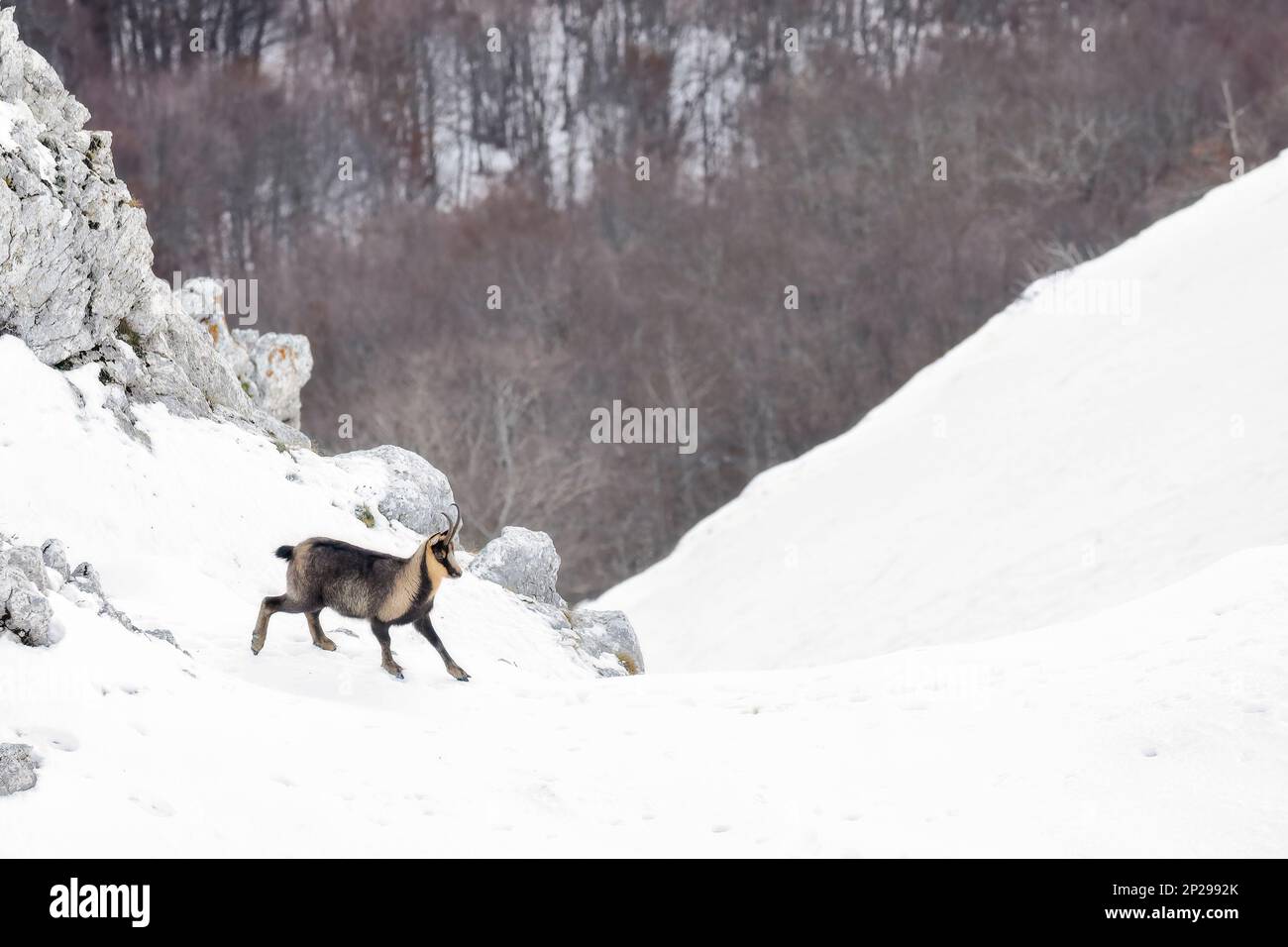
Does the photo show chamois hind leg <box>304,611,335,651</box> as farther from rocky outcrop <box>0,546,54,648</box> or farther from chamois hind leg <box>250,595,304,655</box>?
rocky outcrop <box>0,546,54,648</box>

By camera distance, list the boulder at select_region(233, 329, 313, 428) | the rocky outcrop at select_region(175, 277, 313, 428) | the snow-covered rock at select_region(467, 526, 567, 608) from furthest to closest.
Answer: the boulder at select_region(233, 329, 313, 428), the rocky outcrop at select_region(175, 277, 313, 428), the snow-covered rock at select_region(467, 526, 567, 608)

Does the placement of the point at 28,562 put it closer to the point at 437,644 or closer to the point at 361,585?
the point at 361,585

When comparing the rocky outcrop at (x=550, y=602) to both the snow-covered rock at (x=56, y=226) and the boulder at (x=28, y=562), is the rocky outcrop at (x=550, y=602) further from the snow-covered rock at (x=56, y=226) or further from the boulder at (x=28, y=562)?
the boulder at (x=28, y=562)

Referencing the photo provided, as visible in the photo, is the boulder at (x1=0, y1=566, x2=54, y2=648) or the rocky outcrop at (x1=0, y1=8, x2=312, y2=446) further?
the rocky outcrop at (x1=0, y1=8, x2=312, y2=446)

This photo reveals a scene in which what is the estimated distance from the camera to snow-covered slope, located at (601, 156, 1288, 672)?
832 inches

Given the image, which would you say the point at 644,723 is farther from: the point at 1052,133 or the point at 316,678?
the point at 1052,133

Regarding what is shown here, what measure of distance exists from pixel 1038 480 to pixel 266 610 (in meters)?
17.9

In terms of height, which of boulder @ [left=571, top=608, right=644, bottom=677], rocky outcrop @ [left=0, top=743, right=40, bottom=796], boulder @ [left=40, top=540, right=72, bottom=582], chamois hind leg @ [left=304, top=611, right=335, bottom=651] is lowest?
boulder @ [left=571, top=608, right=644, bottom=677]

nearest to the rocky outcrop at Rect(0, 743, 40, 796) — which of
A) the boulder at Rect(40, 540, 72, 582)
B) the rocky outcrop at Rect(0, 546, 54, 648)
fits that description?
the rocky outcrop at Rect(0, 546, 54, 648)

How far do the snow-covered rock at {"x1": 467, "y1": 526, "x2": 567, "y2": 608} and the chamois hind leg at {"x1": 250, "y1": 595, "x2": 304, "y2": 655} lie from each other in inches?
211

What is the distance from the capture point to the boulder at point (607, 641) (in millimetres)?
15102

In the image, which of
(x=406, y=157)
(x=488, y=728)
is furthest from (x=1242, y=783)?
(x=406, y=157)

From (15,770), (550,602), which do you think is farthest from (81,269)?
(15,770)

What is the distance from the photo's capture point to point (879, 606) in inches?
894
